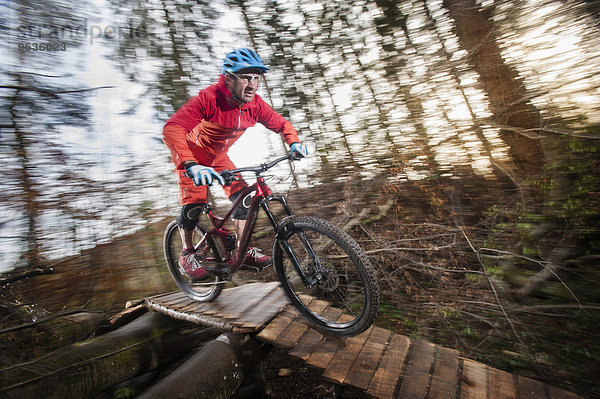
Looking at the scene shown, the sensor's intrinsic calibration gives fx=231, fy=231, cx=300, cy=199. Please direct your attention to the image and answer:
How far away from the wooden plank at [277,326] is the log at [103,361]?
116cm

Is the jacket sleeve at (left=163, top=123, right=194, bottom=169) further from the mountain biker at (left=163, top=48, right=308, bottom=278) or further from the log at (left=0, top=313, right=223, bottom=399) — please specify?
the log at (left=0, top=313, right=223, bottom=399)

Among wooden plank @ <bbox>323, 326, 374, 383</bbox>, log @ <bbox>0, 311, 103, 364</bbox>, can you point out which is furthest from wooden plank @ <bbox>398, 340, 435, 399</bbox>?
log @ <bbox>0, 311, 103, 364</bbox>

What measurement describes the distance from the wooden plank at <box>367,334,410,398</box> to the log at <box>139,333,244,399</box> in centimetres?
112

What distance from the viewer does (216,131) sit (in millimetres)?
2123

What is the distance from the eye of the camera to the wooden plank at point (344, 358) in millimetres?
1604

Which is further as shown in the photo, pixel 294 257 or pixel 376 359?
pixel 294 257

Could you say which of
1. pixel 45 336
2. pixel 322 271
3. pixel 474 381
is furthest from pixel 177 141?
pixel 45 336

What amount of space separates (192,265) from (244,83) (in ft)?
6.23

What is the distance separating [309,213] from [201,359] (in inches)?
82.0

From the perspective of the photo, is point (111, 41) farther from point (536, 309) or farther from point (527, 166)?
point (536, 309)

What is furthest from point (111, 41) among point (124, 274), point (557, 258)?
point (557, 258)

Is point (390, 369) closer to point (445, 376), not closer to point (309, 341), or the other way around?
point (445, 376)

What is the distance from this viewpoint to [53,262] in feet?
8.45

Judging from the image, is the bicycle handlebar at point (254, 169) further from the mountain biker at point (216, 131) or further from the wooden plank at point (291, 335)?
the wooden plank at point (291, 335)
